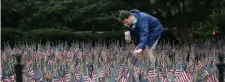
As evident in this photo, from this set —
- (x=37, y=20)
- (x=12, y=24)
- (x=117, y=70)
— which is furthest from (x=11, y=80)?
(x=12, y=24)

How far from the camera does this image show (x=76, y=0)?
20.1m

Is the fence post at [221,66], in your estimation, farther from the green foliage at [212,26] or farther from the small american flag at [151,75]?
the green foliage at [212,26]

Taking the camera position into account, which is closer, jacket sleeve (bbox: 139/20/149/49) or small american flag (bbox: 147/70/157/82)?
small american flag (bbox: 147/70/157/82)

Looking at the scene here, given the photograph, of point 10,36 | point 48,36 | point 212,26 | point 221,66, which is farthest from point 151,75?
point 212,26

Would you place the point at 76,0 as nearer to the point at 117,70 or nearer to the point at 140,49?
the point at 140,49

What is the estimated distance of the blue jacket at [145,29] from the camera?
907 cm

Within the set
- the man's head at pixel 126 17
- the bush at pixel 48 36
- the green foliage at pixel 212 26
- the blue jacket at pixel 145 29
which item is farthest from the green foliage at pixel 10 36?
the man's head at pixel 126 17

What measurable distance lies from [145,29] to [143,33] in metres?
0.08

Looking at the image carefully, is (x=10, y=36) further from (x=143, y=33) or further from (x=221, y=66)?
(x=221, y=66)

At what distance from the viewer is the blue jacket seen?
9070 millimetres

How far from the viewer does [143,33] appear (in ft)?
29.9

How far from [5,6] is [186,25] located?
8.59m

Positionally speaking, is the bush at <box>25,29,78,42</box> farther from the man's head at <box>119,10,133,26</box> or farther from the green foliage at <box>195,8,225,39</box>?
the man's head at <box>119,10,133,26</box>

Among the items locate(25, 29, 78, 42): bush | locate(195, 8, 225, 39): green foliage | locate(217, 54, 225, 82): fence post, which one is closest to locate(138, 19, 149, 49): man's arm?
locate(217, 54, 225, 82): fence post
